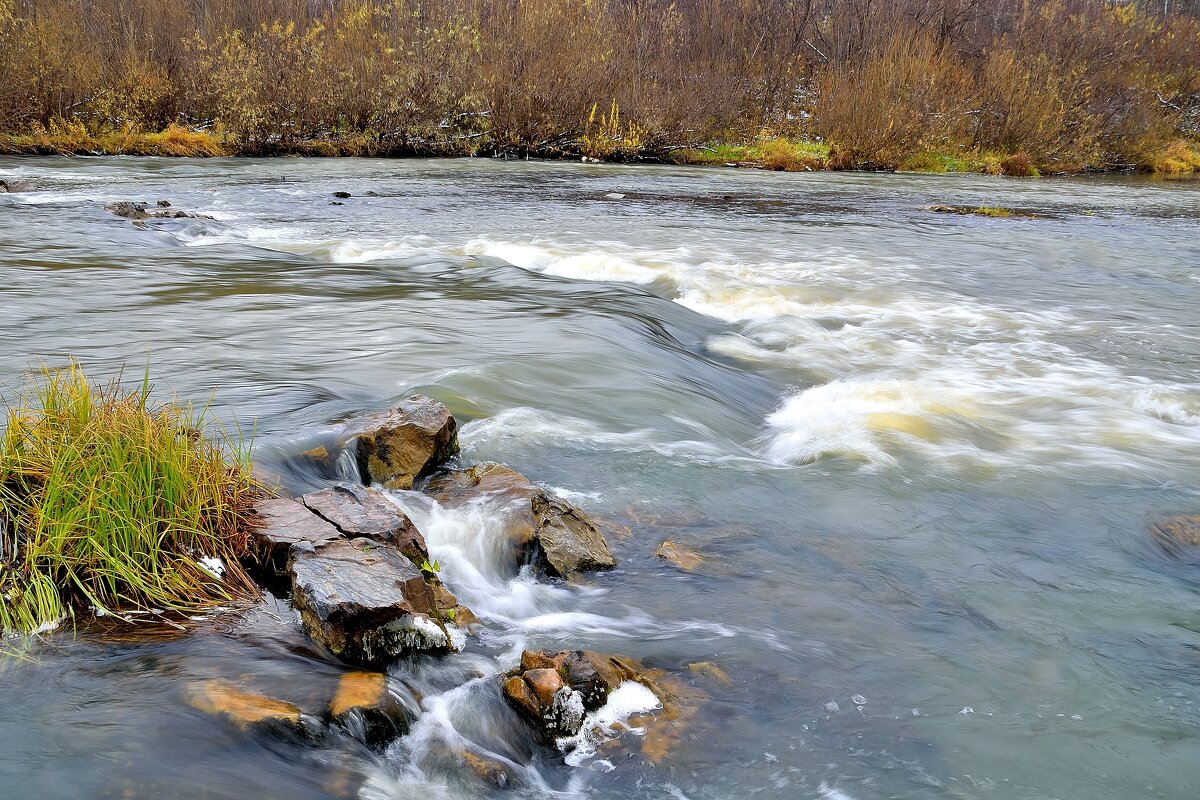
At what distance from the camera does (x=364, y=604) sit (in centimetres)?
310

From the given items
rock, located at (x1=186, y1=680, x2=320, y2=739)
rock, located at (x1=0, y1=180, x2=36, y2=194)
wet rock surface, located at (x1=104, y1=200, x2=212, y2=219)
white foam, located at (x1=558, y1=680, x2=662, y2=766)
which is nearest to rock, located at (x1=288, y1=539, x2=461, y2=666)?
rock, located at (x1=186, y1=680, x2=320, y2=739)

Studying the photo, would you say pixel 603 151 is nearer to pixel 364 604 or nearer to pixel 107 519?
pixel 107 519

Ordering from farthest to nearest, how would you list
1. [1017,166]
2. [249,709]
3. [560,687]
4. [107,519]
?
[1017,166], [107,519], [560,687], [249,709]

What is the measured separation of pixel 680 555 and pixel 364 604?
1.63 meters

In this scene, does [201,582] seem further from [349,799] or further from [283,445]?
[283,445]

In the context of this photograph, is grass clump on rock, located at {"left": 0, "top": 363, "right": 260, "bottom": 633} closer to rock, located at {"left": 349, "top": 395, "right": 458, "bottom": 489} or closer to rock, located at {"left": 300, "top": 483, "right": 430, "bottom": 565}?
rock, located at {"left": 300, "top": 483, "right": 430, "bottom": 565}

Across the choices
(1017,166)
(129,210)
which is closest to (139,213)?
(129,210)

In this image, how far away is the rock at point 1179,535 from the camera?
181 inches

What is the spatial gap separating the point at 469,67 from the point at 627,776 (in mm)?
28707

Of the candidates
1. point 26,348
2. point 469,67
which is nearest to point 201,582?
point 26,348

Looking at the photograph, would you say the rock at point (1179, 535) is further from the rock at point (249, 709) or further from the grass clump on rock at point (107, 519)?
the grass clump on rock at point (107, 519)

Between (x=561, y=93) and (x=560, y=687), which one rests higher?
(x=561, y=93)

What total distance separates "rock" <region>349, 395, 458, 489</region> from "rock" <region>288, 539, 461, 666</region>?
1.25 m

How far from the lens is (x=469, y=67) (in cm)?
2884
